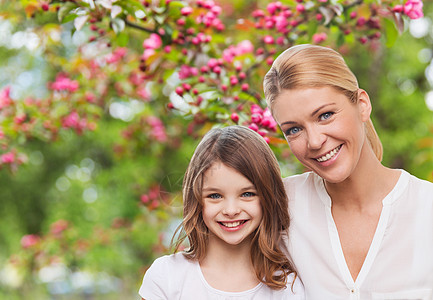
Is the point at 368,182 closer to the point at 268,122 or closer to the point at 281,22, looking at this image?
the point at 268,122

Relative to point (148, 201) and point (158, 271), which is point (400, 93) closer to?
point (148, 201)

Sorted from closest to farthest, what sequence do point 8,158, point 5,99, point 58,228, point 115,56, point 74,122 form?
point 8,158 → point 5,99 → point 74,122 → point 115,56 → point 58,228

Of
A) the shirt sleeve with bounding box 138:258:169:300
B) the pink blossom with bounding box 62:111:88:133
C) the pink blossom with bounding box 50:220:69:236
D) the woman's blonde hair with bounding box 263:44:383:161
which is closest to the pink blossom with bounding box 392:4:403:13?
the woman's blonde hair with bounding box 263:44:383:161

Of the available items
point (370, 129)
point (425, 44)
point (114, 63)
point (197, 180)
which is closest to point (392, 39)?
point (370, 129)

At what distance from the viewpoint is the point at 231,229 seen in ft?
6.40

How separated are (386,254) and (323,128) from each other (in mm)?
509

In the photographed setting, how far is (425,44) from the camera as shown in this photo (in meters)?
7.44

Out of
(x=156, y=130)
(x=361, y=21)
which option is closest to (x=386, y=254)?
(x=361, y=21)

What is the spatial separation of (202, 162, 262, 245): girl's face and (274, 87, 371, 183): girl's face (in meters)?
0.24

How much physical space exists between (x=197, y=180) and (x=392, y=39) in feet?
4.69

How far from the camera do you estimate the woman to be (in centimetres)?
182

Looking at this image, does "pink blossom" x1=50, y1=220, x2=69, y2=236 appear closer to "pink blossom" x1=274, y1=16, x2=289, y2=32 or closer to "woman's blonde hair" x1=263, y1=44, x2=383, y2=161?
"pink blossom" x1=274, y1=16, x2=289, y2=32

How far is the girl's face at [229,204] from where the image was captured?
76.1 inches

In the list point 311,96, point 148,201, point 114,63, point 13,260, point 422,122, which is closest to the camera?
point 311,96
